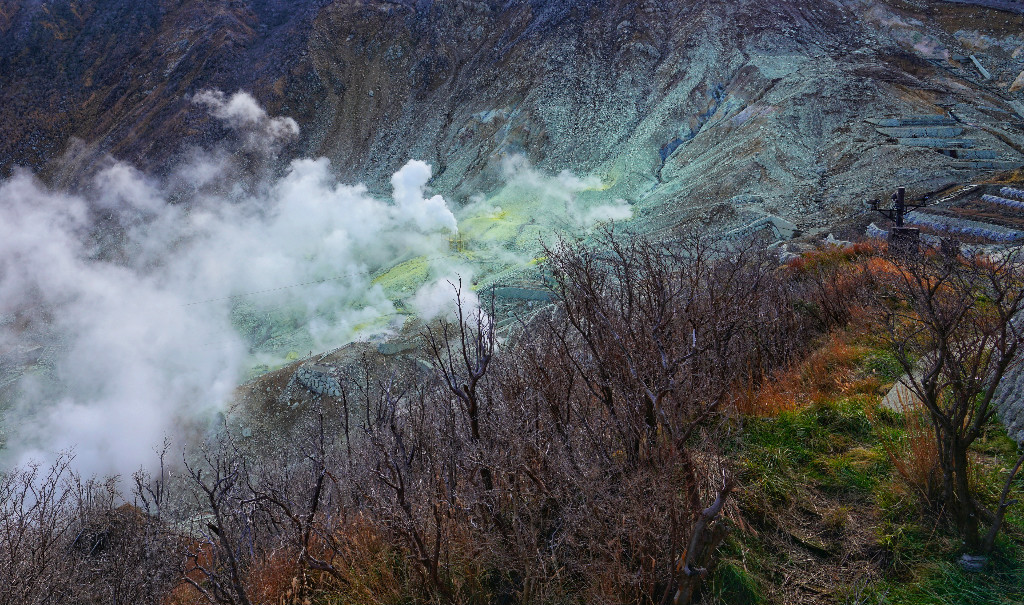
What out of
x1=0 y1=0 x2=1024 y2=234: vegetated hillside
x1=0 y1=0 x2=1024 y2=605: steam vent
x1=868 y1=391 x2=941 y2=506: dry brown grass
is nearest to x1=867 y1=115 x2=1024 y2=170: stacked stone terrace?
x1=0 y1=0 x2=1024 y2=605: steam vent

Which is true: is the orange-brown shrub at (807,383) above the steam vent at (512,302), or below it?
below

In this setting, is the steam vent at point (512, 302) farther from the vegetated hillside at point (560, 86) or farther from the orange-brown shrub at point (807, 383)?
the vegetated hillside at point (560, 86)

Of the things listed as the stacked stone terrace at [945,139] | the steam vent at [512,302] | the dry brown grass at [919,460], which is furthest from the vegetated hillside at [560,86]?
the dry brown grass at [919,460]

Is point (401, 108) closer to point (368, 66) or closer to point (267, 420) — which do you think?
point (368, 66)

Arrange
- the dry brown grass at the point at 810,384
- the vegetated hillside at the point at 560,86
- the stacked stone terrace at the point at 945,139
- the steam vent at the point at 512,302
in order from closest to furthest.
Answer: the steam vent at the point at 512,302 < the dry brown grass at the point at 810,384 < the stacked stone terrace at the point at 945,139 < the vegetated hillside at the point at 560,86

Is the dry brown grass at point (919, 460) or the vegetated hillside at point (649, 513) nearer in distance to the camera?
the vegetated hillside at point (649, 513)

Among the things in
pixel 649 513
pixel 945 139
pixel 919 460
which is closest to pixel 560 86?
pixel 945 139

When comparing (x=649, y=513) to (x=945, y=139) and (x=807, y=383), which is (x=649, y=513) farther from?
(x=945, y=139)
